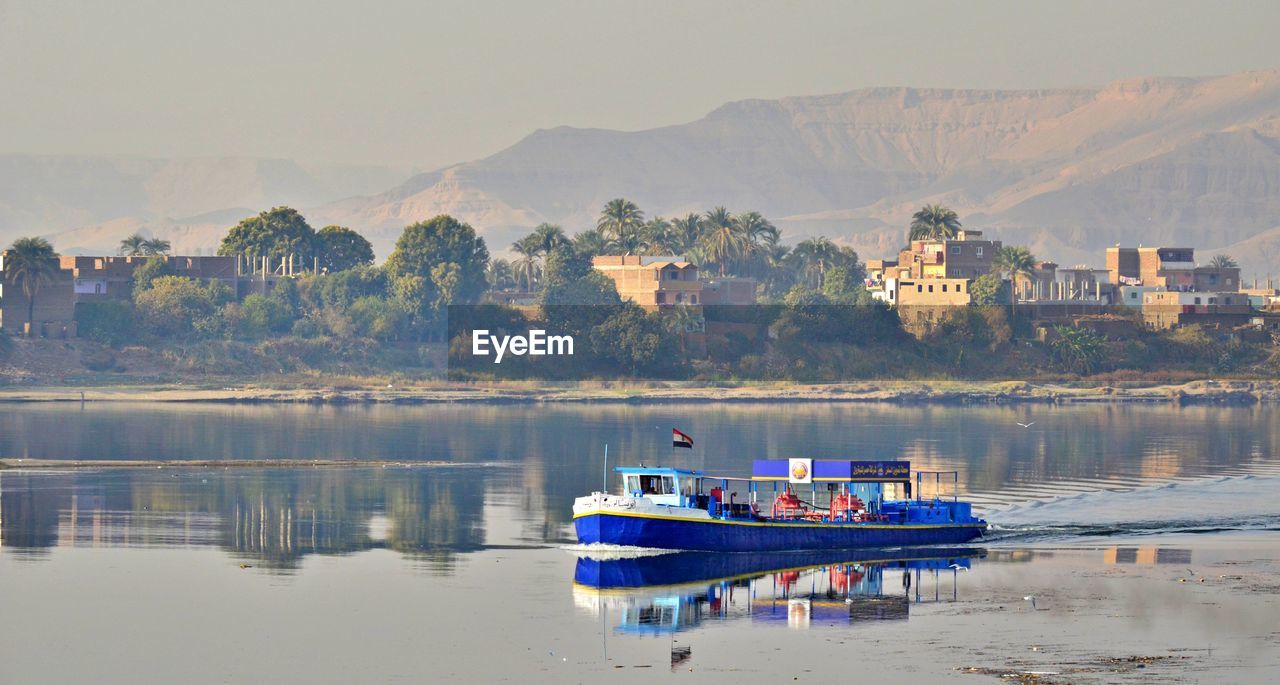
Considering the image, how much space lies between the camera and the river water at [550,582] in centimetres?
6203

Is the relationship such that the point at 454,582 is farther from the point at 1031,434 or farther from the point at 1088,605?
the point at 1031,434

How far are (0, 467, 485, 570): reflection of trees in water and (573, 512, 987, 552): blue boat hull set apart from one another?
7.00 metres

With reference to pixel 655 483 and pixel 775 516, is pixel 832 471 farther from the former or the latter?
pixel 655 483

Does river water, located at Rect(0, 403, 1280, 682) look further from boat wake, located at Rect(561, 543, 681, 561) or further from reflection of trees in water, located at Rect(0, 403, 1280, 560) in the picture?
boat wake, located at Rect(561, 543, 681, 561)

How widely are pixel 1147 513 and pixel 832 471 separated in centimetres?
2187

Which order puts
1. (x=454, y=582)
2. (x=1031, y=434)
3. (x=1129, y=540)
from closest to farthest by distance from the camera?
(x=454, y=582)
(x=1129, y=540)
(x=1031, y=434)

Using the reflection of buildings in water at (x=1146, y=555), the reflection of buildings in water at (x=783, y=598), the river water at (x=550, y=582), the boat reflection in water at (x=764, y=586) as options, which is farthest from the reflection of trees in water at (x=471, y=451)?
the reflection of buildings in water at (x=1146, y=555)

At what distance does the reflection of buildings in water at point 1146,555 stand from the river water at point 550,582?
0.61ft

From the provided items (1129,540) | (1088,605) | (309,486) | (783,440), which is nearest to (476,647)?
(1088,605)

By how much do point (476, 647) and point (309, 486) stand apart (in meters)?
51.3

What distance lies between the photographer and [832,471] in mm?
89375

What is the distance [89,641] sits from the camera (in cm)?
6494

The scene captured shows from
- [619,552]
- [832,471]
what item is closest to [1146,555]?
[832,471]

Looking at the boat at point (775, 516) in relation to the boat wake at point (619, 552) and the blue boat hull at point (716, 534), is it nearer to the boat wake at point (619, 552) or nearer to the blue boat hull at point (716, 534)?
the blue boat hull at point (716, 534)
